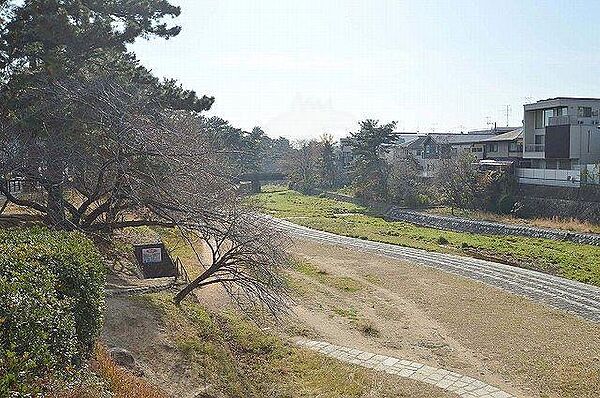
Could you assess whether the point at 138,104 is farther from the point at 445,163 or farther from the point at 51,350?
the point at 445,163

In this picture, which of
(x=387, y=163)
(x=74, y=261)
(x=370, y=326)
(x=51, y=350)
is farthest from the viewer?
(x=387, y=163)

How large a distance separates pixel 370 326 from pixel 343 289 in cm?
Answer: 480

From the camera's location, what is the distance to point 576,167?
114 ft

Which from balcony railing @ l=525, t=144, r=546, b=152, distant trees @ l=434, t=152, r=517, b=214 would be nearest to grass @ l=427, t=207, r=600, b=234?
distant trees @ l=434, t=152, r=517, b=214

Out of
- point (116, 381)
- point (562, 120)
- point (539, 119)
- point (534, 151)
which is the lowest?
point (116, 381)

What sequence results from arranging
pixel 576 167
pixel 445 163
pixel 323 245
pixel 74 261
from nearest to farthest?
pixel 74 261, pixel 323 245, pixel 576 167, pixel 445 163

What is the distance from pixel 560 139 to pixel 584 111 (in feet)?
9.46

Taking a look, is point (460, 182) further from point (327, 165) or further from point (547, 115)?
point (327, 165)

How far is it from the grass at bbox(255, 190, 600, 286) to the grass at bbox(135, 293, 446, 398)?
1454 centimetres

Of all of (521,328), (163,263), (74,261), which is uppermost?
(74,261)

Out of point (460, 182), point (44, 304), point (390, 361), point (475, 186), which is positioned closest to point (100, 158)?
point (390, 361)

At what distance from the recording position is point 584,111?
3741 cm

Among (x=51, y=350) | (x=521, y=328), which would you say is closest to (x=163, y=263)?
(x=521, y=328)

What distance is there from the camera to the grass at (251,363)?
1162 cm
